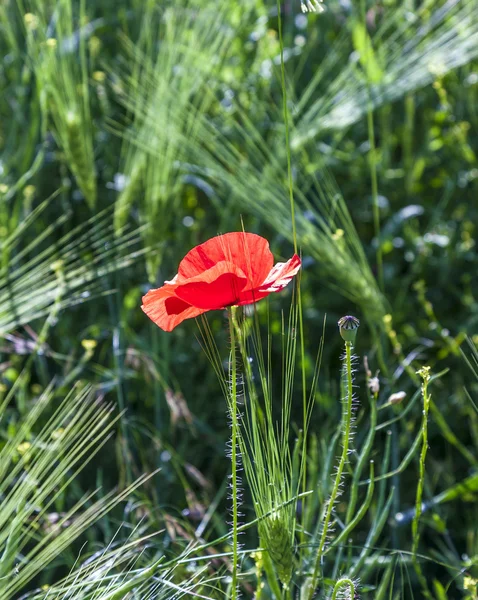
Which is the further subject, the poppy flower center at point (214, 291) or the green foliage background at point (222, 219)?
the green foliage background at point (222, 219)

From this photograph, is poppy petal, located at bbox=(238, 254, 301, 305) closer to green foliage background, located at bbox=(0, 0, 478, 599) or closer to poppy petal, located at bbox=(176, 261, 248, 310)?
poppy petal, located at bbox=(176, 261, 248, 310)

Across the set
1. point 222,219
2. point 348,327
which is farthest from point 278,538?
point 222,219

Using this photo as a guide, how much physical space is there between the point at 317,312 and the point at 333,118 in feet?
1.00

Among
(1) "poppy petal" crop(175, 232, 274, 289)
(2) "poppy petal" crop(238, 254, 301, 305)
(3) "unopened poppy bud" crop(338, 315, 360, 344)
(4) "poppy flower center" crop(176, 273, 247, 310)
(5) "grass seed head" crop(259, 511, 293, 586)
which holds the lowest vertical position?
(5) "grass seed head" crop(259, 511, 293, 586)

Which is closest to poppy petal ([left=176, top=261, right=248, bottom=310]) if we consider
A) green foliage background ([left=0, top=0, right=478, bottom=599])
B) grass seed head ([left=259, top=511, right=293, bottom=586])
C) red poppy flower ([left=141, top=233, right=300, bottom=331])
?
red poppy flower ([left=141, top=233, right=300, bottom=331])

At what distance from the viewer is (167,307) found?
61 cm

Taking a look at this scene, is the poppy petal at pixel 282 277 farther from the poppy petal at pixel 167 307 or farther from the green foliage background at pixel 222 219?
the green foliage background at pixel 222 219

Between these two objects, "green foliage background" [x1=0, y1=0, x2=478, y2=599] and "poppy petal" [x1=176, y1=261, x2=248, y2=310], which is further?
"green foliage background" [x1=0, y1=0, x2=478, y2=599]

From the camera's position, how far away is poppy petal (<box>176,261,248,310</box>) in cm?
56

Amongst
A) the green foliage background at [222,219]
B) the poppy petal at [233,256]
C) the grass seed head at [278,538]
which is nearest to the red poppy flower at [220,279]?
the poppy petal at [233,256]

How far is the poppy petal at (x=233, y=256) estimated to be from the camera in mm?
596

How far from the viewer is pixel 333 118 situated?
4.23 ft

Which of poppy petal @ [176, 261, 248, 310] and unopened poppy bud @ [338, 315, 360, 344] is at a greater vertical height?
poppy petal @ [176, 261, 248, 310]

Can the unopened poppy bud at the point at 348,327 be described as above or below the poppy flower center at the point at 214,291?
below
